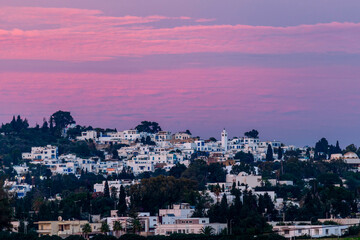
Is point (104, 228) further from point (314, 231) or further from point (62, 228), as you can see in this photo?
point (314, 231)

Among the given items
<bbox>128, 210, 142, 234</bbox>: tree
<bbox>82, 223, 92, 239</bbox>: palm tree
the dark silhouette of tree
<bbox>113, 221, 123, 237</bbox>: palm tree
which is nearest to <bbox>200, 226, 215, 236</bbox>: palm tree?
<bbox>128, 210, 142, 234</bbox>: tree

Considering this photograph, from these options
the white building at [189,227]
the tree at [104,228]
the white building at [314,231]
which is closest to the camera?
the white building at [314,231]

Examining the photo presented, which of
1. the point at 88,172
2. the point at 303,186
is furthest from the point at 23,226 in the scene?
the point at 88,172

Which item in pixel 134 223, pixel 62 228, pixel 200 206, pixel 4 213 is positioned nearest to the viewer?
pixel 4 213

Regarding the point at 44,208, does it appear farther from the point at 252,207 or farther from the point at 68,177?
the point at 68,177

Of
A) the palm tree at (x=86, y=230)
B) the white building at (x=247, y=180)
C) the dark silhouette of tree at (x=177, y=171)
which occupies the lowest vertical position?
the palm tree at (x=86, y=230)

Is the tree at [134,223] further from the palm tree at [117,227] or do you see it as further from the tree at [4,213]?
the tree at [4,213]

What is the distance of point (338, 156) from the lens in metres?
194

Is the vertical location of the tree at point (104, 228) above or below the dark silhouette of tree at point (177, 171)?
below

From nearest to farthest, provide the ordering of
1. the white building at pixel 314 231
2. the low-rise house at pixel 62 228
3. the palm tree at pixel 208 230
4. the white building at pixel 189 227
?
the white building at pixel 314 231, the palm tree at pixel 208 230, the white building at pixel 189 227, the low-rise house at pixel 62 228

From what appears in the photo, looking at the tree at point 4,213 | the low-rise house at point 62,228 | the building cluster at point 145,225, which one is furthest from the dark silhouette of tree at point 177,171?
the tree at point 4,213

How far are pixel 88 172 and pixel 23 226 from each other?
95.5 m

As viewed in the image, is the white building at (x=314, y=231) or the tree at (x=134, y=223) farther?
the tree at (x=134, y=223)

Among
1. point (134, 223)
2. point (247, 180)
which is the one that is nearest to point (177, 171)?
point (247, 180)
